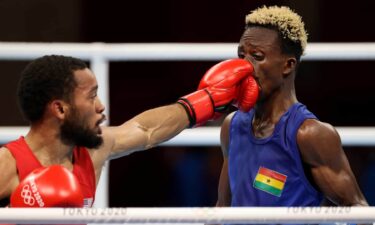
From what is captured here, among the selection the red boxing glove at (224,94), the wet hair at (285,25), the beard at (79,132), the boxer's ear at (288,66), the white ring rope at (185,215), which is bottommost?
the white ring rope at (185,215)

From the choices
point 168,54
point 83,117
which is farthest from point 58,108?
point 168,54

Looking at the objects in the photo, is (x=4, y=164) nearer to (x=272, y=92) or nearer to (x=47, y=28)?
(x=272, y=92)

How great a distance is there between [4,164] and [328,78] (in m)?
2.91

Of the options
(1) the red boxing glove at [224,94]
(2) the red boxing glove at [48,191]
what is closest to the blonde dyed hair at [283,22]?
(1) the red boxing glove at [224,94]

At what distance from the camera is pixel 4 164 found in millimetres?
2348

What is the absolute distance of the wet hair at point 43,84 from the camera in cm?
244

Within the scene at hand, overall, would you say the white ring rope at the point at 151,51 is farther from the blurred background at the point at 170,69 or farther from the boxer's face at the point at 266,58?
the blurred background at the point at 170,69

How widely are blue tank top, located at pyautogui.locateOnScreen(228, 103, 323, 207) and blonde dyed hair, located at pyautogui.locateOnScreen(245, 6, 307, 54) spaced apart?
22 centimetres

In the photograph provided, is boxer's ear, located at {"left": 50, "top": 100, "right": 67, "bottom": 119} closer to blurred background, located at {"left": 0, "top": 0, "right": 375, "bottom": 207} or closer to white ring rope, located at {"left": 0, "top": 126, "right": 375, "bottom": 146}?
white ring rope, located at {"left": 0, "top": 126, "right": 375, "bottom": 146}

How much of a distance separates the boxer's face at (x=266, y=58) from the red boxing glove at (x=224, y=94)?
31 mm

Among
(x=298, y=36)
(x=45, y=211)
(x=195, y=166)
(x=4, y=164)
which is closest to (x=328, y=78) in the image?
(x=195, y=166)

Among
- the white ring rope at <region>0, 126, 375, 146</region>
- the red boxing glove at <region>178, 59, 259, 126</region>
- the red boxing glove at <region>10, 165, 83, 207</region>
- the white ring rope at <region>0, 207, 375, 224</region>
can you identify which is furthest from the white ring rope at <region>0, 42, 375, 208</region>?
the white ring rope at <region>0, 207, 375, 224</region>

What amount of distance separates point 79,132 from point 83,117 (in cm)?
4

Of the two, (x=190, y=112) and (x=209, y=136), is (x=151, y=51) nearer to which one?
(x=209, y=136)
